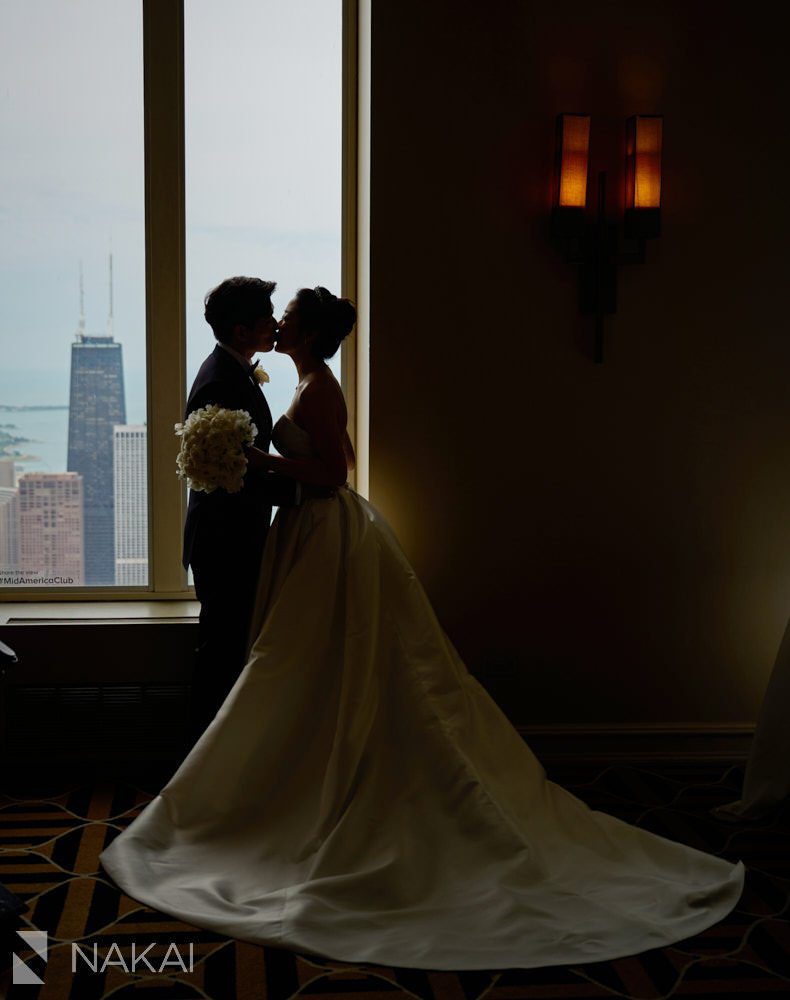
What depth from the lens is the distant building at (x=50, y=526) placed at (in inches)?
144

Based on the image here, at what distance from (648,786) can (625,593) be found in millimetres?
681

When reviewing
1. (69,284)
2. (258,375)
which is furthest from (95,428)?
(258,375)

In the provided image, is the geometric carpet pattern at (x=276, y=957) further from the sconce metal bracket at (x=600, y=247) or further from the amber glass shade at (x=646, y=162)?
the amber glass shade at (x=646, y=162)

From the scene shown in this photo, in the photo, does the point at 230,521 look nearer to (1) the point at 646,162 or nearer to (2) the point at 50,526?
(2) the point at 50,526

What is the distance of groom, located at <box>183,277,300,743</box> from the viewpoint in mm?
3123

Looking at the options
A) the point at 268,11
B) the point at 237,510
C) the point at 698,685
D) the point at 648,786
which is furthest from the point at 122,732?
the point at 268,11

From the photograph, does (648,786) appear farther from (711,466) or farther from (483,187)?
(483,187)

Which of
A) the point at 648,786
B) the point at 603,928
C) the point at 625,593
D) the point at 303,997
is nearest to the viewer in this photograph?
the point at 303,997

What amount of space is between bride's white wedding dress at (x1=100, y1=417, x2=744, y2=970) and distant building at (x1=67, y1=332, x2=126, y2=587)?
33.4 inches

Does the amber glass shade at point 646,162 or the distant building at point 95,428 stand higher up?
the amber glass shade at point 646,162

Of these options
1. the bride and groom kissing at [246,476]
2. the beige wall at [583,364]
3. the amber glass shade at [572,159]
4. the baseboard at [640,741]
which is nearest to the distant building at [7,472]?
the bride and groom kissing at [246,476]

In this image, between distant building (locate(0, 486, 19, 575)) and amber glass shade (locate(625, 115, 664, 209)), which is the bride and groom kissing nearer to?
distant building (locate(0, 486, 19, 575))

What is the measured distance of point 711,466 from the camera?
364 centimetres

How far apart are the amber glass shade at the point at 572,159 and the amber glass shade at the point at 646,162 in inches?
6.6
